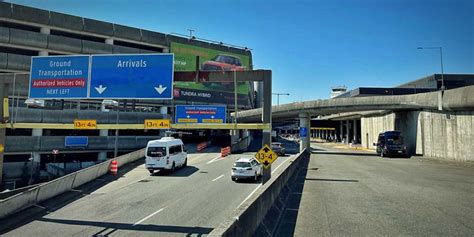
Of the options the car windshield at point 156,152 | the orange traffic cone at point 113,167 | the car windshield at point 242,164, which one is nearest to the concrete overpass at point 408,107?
the car windshield at point 242,164

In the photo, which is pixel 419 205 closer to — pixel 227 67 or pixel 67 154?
pixel 67 154

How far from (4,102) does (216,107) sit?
20325 mm

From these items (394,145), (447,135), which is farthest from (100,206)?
(394,145)

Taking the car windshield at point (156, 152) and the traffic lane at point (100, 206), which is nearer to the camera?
the traffic lane at point (100, 206)

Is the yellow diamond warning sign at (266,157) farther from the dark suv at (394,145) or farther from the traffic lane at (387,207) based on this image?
the dark suv at (394,145)

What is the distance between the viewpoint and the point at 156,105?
57094 mm

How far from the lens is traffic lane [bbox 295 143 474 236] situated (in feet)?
28.8

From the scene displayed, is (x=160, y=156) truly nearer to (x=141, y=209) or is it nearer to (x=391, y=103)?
(x=141, y=209)

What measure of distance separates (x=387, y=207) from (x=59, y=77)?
53.2 ft

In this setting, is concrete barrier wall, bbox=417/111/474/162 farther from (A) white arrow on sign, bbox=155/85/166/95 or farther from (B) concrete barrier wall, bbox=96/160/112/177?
(B) concrete barrier wall, bbox=96/160/112/177

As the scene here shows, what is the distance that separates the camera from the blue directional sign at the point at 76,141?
42844 mm

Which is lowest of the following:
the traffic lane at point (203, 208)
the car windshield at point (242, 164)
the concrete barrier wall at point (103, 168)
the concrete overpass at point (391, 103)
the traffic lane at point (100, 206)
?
the traffic lane at point (100, 206)

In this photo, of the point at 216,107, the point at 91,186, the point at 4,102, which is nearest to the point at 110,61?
the point at 4,102

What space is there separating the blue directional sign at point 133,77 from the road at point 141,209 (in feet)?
16.9
